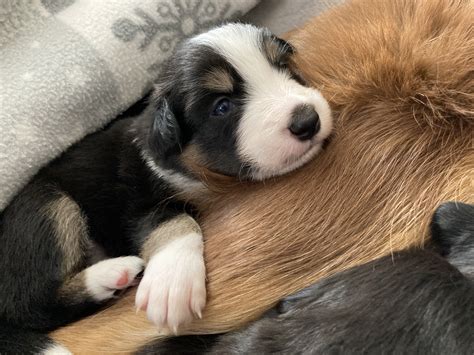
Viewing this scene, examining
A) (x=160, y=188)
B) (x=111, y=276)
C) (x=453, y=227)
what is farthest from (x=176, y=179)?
(x=453, y=227)

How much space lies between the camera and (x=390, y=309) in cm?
88

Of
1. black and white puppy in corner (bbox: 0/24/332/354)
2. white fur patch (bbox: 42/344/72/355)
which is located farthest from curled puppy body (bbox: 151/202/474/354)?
white fur patch (bbox: 42/344/72/355)

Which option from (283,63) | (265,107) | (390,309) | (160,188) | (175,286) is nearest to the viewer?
(390,309)

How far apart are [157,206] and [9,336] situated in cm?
44

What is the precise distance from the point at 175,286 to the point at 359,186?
393mm

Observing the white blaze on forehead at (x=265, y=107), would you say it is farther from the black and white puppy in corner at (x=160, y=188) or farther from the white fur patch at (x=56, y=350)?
the white fur patch at (x=56, y=350)

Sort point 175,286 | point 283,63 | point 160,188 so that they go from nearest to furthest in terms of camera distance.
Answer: point 175,286 → point 283,63 → point 160,188

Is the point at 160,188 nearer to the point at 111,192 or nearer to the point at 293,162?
the point at 111,192

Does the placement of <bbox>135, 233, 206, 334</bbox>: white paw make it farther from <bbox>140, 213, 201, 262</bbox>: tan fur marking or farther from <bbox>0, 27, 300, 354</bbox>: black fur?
<bbox>0, 27, 300, 354</bbox>: black fur

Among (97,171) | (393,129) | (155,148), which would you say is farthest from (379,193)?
(97,171)

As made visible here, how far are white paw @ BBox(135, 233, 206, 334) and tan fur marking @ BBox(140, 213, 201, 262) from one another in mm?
38

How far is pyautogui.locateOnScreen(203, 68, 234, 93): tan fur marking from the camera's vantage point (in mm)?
1271

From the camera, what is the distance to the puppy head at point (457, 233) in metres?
0.95

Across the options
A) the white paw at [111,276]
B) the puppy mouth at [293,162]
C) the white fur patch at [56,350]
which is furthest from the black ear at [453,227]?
the white fur patch at [56,350]
